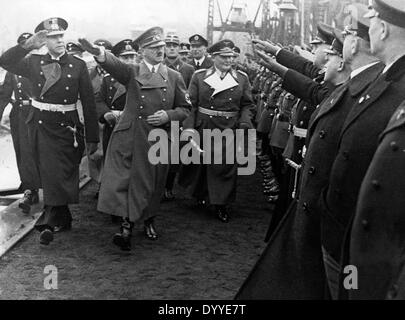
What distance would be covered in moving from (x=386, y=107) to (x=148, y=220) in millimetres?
3855

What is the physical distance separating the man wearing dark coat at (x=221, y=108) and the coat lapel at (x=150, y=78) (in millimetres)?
1260

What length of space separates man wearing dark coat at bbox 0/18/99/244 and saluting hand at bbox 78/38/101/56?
0.71m

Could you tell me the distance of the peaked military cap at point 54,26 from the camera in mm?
6074

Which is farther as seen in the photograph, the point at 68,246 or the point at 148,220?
the point at 148,220

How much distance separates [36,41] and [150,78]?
1067 millimetres

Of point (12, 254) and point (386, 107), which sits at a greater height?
point (386, 107)

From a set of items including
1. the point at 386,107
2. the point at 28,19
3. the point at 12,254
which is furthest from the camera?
the point at 28,19

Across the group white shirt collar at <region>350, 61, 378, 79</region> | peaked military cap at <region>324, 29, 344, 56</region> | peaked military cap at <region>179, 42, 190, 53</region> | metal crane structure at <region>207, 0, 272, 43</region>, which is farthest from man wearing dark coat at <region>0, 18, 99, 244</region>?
peaked military cap at <region>179, 42, 190, 53</region>

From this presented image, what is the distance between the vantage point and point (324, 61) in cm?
529

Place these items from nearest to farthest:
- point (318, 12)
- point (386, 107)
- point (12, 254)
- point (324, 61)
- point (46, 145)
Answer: point (386, 107)
point (324, 61)
point (12, 254)
point (46, 145)
point (318, 12)

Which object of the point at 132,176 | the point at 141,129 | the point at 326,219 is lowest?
the point at 132,176

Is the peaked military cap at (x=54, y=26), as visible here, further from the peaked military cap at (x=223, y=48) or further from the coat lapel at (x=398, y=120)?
the coat lapel at (x=398, y=120)
